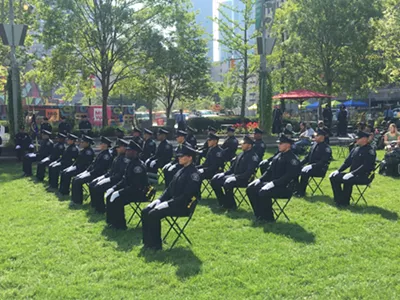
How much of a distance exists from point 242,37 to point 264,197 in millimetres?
26685

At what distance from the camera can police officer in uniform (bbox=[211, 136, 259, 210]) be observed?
8531 mm

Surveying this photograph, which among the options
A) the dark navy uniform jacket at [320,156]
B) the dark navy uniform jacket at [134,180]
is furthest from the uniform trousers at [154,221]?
the dark navy uniform jacket at [320,156]

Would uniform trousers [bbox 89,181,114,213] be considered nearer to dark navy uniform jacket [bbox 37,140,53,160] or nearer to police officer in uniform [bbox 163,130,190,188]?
police officer in uniform [bbox 163,130,190,188]

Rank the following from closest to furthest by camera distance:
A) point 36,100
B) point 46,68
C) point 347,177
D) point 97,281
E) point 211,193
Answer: point 97,281
point 347,177
point 211,193
point 46,68
point 36,100

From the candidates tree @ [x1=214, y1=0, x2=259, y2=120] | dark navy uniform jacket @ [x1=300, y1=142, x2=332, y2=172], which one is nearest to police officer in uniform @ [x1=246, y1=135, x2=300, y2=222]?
dark navy uniform jacket @ [x1=300, y1=142, x2=332, y2=172]

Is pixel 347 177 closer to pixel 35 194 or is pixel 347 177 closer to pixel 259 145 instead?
pixel 259 145

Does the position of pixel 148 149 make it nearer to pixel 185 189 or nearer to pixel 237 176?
pixel 237 176

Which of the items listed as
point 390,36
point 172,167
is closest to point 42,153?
point 172,167

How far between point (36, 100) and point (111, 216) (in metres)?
42.7

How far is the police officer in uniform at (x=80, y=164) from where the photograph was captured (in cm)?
1050

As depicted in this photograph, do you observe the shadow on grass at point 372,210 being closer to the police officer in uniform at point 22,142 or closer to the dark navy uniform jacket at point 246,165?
the dark navy uniform jacket at point 246,165

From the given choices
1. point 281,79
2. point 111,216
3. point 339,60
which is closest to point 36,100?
point 281,79

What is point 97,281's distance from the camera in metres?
5.26

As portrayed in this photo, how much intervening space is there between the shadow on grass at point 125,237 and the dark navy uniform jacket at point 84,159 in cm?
338
